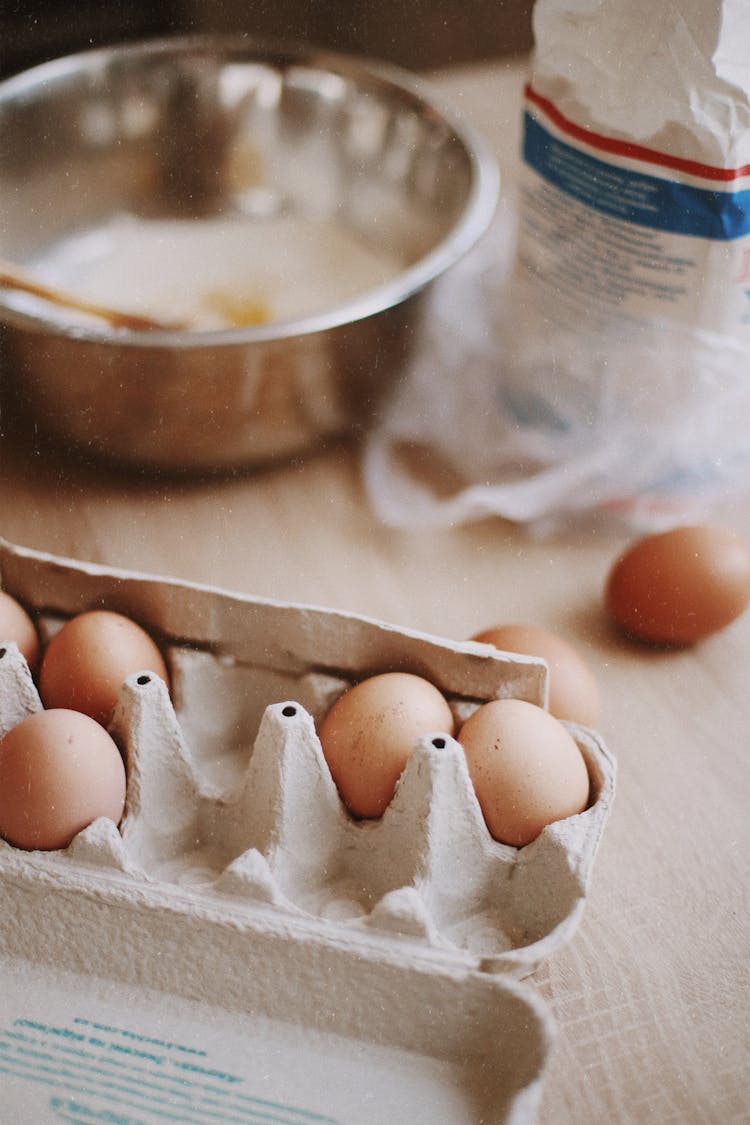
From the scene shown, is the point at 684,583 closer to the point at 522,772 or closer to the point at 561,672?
the point at 561,672

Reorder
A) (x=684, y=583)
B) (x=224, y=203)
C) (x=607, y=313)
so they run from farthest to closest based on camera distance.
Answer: (x=224, y=203), (x=607, y=313), (x=684, y=583)

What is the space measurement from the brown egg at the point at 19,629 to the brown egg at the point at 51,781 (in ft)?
0.32

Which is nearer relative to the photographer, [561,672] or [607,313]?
[561,672]

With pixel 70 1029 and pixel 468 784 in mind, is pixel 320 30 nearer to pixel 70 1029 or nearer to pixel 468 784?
pixel 468 784

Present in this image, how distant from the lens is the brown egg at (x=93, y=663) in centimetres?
68

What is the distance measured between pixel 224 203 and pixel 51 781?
2.89ft

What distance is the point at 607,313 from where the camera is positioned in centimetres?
92

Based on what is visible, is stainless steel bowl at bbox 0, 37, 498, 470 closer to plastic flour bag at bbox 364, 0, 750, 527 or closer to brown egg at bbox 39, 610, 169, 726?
plastic flour bag at bbox 364, 0, 750, 527

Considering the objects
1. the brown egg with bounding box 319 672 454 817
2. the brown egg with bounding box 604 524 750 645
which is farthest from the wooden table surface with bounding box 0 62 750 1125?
the brown egg with bounding box 319 672 454 817

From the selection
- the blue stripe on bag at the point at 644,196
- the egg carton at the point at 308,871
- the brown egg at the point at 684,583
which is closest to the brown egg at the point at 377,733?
the egg carton at the point at 308,871

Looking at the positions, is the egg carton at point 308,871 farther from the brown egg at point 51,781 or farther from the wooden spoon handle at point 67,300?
the wooden spoon handle at point 67,300

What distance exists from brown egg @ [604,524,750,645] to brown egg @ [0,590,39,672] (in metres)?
0.45

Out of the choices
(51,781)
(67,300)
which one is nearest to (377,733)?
(51,781)

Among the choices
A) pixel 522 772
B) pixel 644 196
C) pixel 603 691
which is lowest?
pixel 603 691
